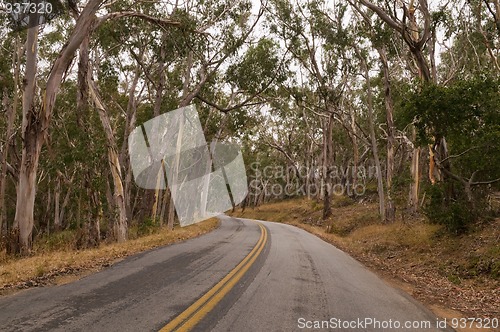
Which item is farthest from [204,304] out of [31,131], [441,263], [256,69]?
[256,69]

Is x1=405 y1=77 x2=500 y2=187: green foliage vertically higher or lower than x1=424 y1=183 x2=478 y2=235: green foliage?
higher

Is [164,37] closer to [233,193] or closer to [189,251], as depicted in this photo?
[189,251]

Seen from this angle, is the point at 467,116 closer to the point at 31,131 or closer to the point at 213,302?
the point at 213,302

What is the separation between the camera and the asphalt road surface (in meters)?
5.36

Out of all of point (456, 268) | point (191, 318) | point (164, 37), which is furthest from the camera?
point (164, 37)

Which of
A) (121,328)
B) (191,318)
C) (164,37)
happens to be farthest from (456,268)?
(164,37)

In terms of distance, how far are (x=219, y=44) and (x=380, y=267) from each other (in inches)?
554

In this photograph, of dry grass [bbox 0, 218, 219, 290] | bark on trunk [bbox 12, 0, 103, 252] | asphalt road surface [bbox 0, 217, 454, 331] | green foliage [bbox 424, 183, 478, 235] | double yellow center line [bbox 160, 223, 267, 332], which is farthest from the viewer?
green foliage [bbox 424, 183, 478, 235]

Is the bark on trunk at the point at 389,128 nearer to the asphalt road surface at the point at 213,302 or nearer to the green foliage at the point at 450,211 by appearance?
the green foliage at the point at 450,211

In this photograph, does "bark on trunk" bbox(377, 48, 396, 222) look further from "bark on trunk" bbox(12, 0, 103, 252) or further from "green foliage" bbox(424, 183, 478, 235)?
"bark on trunk" bbox(12, 0, 103, 252)

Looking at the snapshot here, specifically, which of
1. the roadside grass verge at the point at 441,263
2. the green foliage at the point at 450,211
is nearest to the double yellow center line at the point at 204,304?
the roadside grass verge at the point at 441,263

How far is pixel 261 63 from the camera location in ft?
71.4

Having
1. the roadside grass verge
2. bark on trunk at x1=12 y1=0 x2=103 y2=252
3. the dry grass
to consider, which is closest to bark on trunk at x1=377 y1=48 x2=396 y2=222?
the roadside grass verge

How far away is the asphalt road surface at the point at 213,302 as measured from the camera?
211 inches
